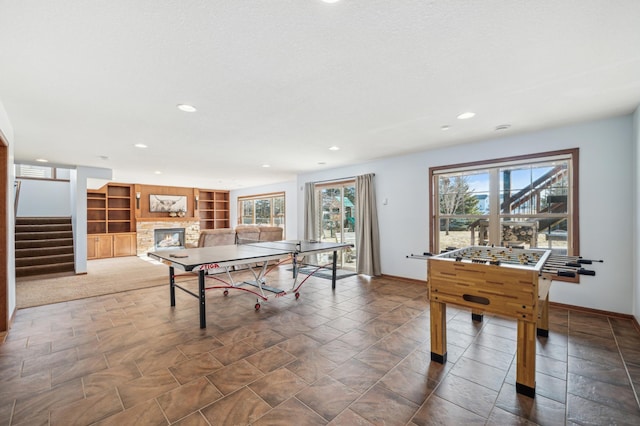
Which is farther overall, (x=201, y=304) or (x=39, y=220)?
(x=39, y=220)

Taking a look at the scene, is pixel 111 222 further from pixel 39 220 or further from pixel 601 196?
pixel 601 196

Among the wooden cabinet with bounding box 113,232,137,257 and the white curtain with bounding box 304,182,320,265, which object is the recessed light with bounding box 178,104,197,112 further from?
the wooden cabinet with bounding box 113,232,137,257

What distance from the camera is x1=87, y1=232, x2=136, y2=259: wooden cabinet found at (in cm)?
834

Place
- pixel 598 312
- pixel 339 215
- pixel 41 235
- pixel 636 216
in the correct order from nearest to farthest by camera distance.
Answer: pixel 636 216 → pixel 598 312 → pixel 339 215 → pixel 41 235

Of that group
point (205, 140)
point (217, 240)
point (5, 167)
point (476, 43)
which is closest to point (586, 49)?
point (476, 43)

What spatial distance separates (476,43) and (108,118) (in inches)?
142

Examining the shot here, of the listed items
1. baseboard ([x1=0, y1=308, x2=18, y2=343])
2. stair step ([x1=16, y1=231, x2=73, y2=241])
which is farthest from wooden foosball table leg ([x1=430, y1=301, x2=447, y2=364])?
stair step ([x1=16, y1=231, x2=73, y2=241])

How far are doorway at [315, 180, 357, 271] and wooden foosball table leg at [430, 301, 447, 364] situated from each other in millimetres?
3870

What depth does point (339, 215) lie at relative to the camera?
6742mm

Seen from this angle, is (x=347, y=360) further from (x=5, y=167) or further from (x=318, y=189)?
(x=318, y=189)

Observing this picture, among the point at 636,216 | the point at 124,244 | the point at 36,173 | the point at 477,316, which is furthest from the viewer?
the point at 124,244

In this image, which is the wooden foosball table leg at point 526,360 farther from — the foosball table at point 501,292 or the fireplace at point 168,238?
the fireplace at point 168,238

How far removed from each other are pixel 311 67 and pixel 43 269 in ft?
23.6

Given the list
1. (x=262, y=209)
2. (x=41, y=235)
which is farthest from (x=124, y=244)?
(x=262, y=209)
